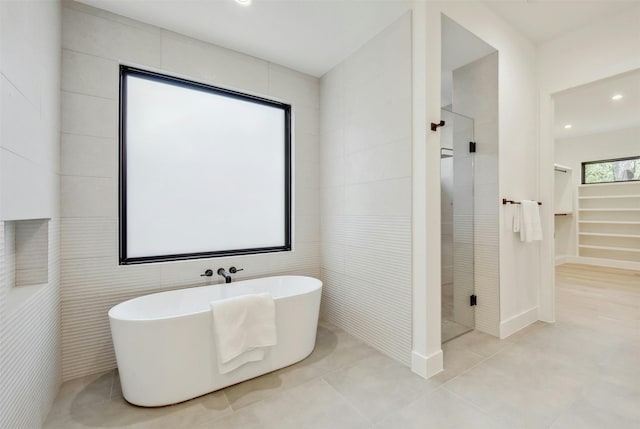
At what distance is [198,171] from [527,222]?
3.01 metres

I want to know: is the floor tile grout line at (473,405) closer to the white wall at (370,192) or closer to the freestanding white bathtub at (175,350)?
the white wall at (370,192)

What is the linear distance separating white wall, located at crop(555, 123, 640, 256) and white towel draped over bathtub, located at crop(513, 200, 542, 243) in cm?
431

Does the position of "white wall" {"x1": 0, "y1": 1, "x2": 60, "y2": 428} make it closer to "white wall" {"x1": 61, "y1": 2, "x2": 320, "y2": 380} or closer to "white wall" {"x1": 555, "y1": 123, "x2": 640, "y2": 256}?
"white wall" {"x1": 61, "y1": 2, "x2": 320, "y2": 380}

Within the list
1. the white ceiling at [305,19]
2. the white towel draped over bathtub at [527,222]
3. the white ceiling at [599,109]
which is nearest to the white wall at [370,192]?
the white ceiling at [305,19]

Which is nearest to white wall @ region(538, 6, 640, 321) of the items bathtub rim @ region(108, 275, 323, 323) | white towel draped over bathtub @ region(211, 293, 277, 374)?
bathtub rim @ region(108, 275, 323, 323)

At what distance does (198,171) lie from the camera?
250cm

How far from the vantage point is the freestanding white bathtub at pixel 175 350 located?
161 cm

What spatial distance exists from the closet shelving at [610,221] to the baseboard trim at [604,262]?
0.09 meters

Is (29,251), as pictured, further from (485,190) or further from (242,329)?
(485,190)

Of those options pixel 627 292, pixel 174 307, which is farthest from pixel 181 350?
pixel 627 292

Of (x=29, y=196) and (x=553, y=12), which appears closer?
(x=29, y=196)

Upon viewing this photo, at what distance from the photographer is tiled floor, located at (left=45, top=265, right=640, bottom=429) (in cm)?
153

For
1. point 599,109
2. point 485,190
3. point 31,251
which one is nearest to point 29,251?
point 31,251

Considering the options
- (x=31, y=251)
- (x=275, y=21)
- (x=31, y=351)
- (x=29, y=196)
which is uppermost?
(x=275, y=21)
